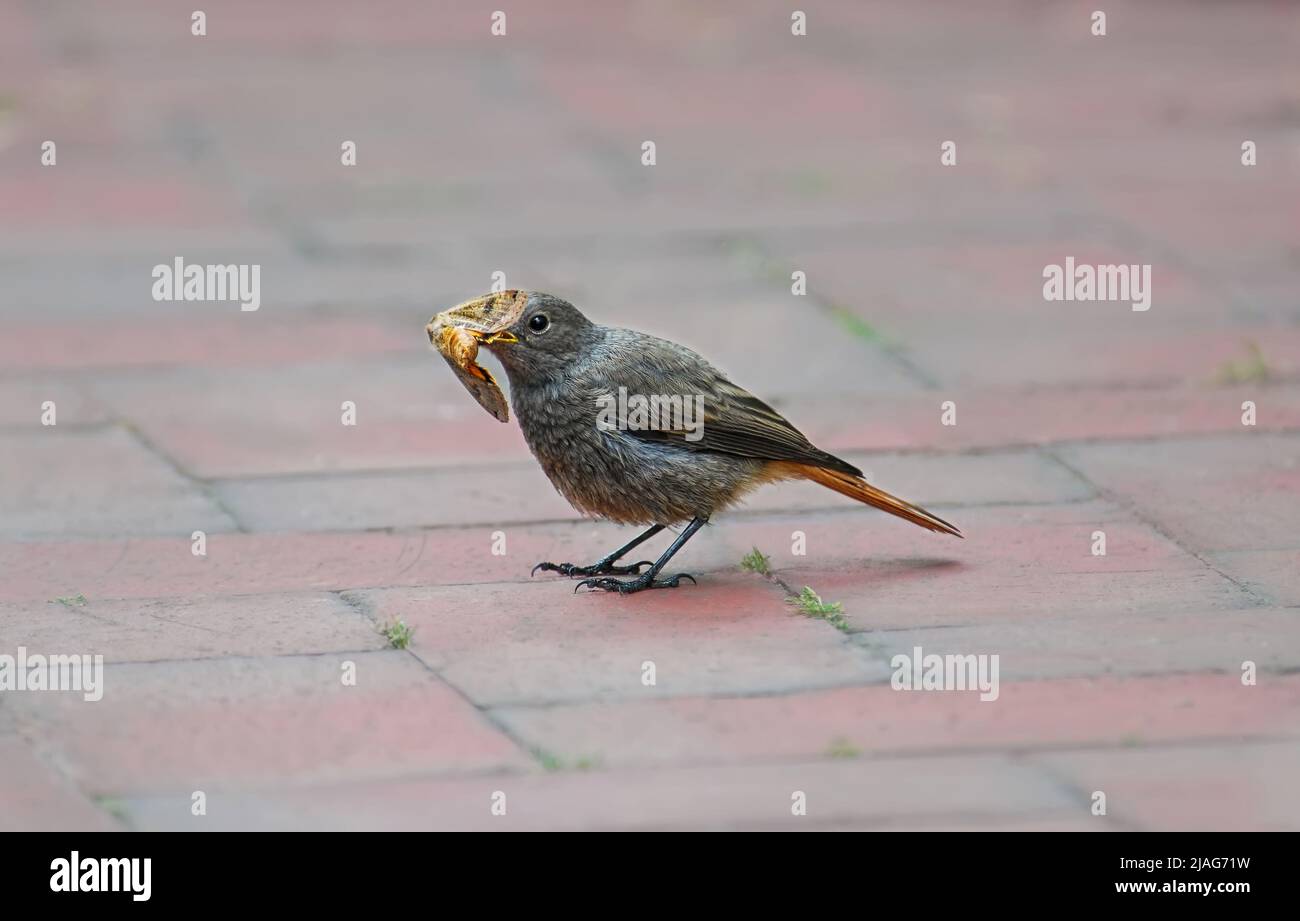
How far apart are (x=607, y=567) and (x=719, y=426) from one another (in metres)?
0.50

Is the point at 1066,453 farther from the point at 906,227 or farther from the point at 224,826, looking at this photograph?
the point at 224,826

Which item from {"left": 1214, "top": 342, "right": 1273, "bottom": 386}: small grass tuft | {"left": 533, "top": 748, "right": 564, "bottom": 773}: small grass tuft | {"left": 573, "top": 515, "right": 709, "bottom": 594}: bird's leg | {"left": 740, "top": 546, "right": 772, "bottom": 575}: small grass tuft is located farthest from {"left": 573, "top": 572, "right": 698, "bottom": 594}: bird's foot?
{"left": 1214, "top": 342, "right": 1273, "bottom": 386}: small grass tuft

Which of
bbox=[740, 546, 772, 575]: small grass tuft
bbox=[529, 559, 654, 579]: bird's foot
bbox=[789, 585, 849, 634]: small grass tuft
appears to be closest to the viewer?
bbox=[789, 585, 849, 634]: small grass tuft

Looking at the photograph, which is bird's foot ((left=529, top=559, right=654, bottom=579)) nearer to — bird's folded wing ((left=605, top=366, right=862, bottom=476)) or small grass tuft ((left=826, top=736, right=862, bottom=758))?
bird's folded wing ((left=605, top=366, right=862, bottom=476))

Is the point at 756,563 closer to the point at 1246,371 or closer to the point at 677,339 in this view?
the point at 677,339

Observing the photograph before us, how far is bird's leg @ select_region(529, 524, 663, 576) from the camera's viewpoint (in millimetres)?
5762

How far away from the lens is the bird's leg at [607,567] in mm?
5762

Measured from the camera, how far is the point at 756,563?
5.88m

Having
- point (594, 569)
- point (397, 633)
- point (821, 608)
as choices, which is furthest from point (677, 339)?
point (397, 633)

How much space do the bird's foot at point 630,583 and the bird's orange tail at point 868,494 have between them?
0.45 m

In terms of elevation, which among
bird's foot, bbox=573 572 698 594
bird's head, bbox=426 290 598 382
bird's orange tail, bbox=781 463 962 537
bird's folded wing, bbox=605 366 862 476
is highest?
bird's head, bbox=426 290 598 382

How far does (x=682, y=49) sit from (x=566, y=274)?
422 cm

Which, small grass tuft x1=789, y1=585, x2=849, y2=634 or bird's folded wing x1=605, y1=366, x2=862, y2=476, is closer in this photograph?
small grass tuft x1=789, y1=585, x2=849, y2=634

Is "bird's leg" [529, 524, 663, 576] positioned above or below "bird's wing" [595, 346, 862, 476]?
below
